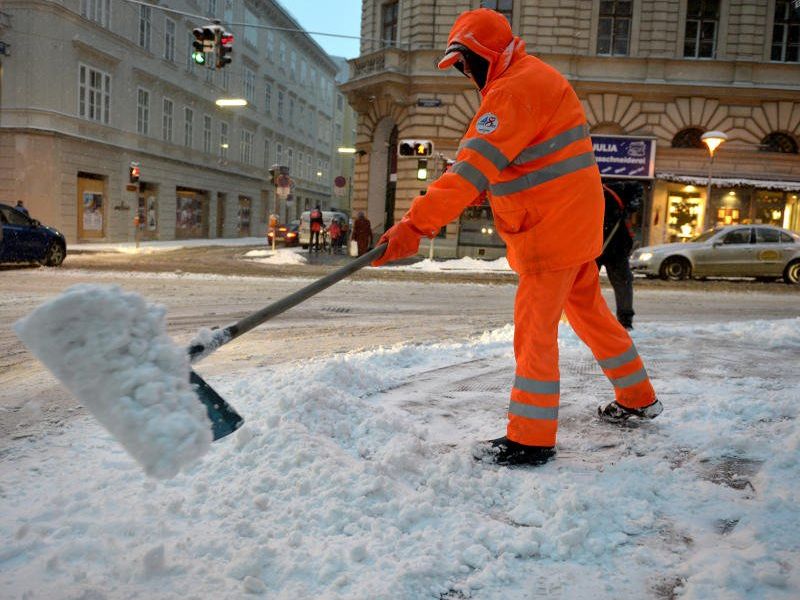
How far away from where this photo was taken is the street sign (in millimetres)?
21281

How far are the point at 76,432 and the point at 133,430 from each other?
1598mm

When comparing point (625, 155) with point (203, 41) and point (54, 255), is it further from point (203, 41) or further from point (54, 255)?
point (54, 255)

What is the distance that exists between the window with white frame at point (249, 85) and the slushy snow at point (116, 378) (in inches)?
1591

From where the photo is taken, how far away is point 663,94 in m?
21.5

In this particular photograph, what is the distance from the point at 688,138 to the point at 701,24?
3.82 m

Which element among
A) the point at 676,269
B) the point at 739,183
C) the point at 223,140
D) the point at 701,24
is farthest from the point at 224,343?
the point at 223,140

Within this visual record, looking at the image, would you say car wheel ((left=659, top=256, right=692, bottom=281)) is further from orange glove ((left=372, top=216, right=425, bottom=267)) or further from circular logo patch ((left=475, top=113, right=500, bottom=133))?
orange glove ((left=372, top=216, right=425, bottom=267))

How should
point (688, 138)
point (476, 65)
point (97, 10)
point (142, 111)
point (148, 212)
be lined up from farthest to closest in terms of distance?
point (148, 212) → point (142, 111) → point (97, 10) → point (688, 138) → point (476, 65)

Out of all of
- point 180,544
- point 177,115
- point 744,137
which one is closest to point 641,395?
point 180,544

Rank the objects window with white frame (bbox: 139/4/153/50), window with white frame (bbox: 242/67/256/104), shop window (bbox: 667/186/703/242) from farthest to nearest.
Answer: window with white frame (bbox: 242/67/256/104)
window with white frame (bbox: 139/4/153/50)
shop window (bbox: 667/186/703/242)

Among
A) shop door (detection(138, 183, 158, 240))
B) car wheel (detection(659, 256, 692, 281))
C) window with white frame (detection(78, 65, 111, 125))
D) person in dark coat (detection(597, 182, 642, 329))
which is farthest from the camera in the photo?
shop door (detection(138, 183, 158, 240))

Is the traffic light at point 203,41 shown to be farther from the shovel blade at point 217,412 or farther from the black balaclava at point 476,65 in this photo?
the shovel blade at point 217,412

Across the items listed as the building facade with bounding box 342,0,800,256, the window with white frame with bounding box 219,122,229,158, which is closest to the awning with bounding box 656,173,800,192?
the building facade with bounding box 342,0,800,256

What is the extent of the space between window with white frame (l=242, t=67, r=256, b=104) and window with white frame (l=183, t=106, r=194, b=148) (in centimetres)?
707
